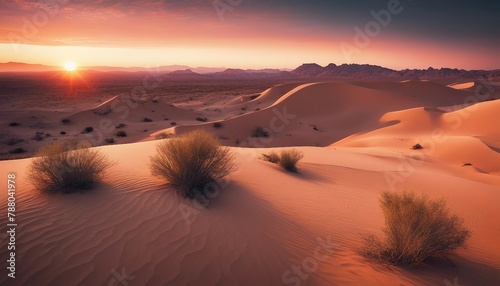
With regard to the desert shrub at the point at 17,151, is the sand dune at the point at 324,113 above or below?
above

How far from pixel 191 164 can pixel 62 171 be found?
241cm

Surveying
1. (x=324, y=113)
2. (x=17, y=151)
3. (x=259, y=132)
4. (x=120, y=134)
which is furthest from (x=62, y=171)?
(x=324, y=113)

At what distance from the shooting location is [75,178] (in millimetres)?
5203

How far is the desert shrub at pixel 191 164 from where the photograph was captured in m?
5.61

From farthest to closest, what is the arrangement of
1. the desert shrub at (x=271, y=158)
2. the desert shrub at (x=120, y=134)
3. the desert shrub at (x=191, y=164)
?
1. the desert shrub at (x=120, y=134)
2. the desert shrub at (x=271, y=158)
3. the desert shrub at (x=191, y=164)

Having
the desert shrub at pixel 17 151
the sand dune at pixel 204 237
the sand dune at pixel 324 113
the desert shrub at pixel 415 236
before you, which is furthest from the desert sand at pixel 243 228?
the sand dune at pixel 324 113

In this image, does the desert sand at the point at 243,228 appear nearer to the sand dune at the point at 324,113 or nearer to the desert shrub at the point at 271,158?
the desert shrub at the point at 271,158

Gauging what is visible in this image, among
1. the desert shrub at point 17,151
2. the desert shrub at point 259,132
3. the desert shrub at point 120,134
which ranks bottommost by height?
the desert shrub at point 17,151

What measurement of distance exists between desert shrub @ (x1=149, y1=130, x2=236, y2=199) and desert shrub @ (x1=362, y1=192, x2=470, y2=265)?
338cm

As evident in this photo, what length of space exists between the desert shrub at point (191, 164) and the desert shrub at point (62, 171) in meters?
1.26

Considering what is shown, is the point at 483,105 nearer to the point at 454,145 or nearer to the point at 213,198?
the point at 454,145

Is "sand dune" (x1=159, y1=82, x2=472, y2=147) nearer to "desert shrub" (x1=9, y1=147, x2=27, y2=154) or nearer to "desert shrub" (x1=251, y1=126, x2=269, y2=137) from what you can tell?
"desert shrub" (x1=251, y1=126, x2=269, y2=137)

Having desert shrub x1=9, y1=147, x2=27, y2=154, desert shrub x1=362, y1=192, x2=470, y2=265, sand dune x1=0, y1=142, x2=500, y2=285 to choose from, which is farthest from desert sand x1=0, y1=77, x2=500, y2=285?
desert shrub x1=9, y1=147, x2=27, y2=154

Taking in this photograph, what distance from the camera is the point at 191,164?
567cm
